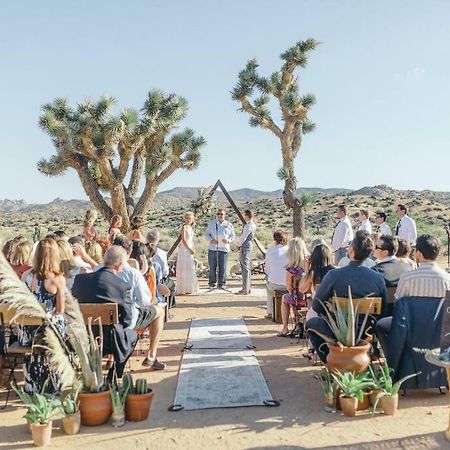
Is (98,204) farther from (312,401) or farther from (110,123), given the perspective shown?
(312,401)

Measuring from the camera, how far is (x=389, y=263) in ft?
21.1

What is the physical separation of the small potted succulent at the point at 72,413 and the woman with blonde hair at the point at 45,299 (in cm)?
61

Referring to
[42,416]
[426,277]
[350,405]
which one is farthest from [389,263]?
[42,416]

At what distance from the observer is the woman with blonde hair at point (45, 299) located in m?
5.30

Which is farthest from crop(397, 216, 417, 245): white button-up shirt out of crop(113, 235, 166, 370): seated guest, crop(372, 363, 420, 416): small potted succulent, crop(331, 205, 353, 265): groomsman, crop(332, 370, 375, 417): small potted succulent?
crop(332, 370, 375, 417): small potted succulent

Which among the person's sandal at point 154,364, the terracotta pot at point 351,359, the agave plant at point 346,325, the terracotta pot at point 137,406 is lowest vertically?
the person's sandal at point 154,364

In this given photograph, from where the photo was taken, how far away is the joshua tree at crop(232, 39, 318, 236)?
16.0 metres

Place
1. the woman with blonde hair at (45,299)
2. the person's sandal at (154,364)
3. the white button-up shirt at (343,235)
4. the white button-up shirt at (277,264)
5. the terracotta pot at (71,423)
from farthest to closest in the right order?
1. the white button-up shirt at (343,235)
2. the white button-up shirt at (277,264)
3. the person's sandal at (154,364)
4. the woman with blonde hair at (45,299)
5. the terracotta pot at (71,423)

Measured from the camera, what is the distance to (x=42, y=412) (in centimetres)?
452

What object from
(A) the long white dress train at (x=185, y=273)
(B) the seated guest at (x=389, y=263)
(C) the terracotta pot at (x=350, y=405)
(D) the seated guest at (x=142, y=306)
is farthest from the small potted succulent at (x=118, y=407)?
(A) the long white dress train at (x=185, y=273)

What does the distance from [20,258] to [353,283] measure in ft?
12.6

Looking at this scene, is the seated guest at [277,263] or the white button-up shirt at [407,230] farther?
the white button-up shirt at [407,230]

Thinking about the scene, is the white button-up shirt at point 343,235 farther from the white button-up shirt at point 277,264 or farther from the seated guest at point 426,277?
the seated guest at point 426,277

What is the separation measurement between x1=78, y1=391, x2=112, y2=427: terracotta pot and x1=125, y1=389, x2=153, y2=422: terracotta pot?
17 centimetres
